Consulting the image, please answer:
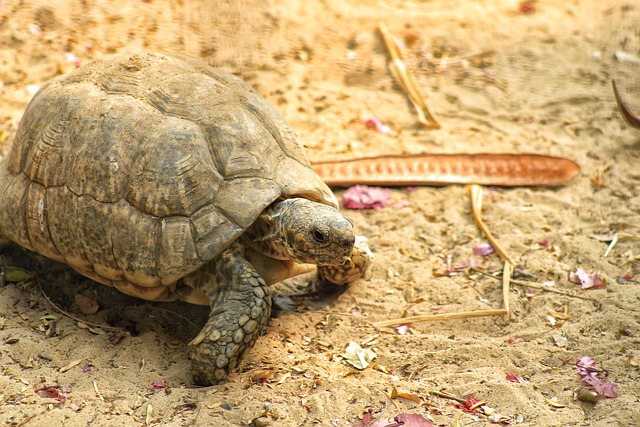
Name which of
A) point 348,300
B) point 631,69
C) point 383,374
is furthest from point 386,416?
point 631,69

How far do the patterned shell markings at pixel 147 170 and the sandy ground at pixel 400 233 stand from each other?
510 mm

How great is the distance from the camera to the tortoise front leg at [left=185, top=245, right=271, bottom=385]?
338 cm

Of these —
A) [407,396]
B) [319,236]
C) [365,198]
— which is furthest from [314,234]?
[365,198]

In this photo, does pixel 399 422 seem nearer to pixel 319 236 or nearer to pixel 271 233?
pixel 319 236

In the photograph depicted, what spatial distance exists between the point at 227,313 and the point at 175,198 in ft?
2.10

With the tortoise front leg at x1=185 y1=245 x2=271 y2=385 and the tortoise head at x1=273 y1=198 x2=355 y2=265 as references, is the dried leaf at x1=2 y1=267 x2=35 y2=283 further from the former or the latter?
the tortoise head at x1=273 y1=198 x2=355 y2=265

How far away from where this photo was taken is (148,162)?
11.6 feet

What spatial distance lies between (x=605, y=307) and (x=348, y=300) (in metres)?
1.48

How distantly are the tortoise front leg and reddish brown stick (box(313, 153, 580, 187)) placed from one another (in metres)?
1.76

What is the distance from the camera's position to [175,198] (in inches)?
138

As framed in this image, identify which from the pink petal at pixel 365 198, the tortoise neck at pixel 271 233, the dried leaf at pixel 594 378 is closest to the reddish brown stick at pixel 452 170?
the pink petal at pixel 365 198

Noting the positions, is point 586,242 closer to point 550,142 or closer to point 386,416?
point 550,142

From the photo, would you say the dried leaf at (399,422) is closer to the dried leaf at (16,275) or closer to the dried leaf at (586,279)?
the dried leaf at (586,279)

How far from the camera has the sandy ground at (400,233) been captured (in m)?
3.28
